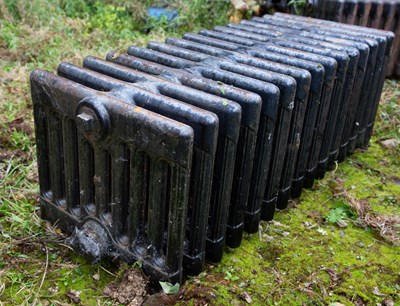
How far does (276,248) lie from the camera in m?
2.54

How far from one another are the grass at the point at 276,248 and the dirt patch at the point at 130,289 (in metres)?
0.05

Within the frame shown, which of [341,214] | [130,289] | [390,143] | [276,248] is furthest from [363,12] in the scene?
[130,289]

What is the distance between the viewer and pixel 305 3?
506cm

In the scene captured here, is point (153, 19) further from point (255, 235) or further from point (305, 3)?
point (255, 235)

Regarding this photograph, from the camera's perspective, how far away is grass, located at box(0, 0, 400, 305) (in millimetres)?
2197

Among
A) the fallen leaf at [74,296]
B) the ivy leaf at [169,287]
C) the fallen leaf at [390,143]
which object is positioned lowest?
the fallen leaf at [74,296]

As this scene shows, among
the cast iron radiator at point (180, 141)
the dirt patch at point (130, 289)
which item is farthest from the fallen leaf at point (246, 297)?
the dirt patch at point (130, 289)

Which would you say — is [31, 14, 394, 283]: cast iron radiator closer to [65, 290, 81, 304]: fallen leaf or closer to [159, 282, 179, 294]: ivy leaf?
[159, 282, 179, 294]: ivy leaf

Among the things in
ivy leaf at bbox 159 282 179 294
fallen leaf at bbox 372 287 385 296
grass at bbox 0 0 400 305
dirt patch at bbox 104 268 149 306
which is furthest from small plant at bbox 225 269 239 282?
fallen leaf at bbox 372 287 385 296

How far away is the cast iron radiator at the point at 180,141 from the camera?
193 cm

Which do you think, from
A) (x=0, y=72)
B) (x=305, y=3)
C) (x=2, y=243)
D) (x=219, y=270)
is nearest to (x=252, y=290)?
(x=219, y=270)

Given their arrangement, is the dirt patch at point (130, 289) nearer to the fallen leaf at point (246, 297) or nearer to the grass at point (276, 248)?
the grass at point (276, 248)

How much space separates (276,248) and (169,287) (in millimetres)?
687

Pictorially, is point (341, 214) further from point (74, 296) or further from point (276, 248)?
point (74, 296)
